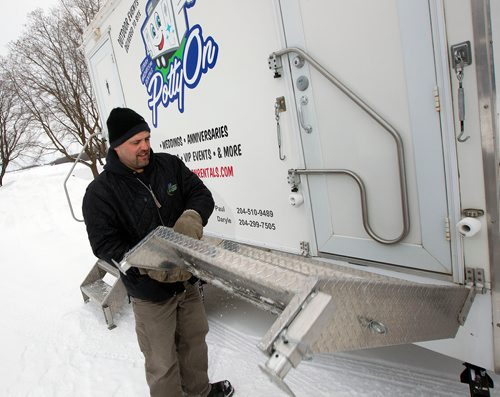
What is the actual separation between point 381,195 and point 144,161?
1.33 meters

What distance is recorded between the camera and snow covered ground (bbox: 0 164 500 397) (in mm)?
2350

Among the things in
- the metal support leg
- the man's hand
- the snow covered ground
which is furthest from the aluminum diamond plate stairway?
the snow covered ground

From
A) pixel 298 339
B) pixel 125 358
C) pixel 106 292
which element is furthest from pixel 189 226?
pixel 106 292

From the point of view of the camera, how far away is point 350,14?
1.68 metres

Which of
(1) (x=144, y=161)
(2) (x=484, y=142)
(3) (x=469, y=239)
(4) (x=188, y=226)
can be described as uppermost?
(1) (x=144, y=161)

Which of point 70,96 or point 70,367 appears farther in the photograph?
point 70,96

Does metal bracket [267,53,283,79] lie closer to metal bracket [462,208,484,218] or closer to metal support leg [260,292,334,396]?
metal bracket [462,208,484,218]

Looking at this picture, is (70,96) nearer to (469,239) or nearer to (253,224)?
(253,224)

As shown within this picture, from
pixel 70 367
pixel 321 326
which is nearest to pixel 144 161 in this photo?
pixel 321 326

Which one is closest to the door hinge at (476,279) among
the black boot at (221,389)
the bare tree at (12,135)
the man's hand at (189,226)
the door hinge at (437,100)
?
the door hinge at (437,100)

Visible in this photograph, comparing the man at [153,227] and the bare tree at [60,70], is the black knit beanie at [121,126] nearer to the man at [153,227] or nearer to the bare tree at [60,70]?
the man at [153,227]

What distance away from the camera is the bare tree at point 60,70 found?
14.7 metres

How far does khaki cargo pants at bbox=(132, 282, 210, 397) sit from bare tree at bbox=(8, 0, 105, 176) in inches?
536

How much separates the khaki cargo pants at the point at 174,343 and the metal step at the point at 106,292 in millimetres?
1319
